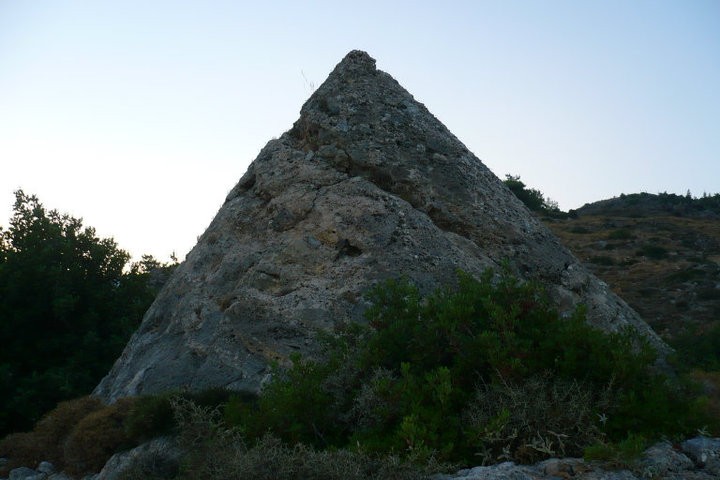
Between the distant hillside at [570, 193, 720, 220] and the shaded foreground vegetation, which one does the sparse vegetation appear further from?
the shaded foreground vegetation

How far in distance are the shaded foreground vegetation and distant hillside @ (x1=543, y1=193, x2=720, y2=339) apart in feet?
44.0

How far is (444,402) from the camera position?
14.5ft

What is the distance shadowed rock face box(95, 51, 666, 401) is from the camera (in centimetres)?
658

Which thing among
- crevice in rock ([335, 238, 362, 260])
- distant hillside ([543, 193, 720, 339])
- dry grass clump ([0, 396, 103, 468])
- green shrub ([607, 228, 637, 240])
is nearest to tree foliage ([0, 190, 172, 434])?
dry grass clump ([0, 396, 103, 468])

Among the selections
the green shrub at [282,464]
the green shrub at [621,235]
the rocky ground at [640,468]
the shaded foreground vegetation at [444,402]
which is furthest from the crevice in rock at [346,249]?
the green shrub at [621,235]

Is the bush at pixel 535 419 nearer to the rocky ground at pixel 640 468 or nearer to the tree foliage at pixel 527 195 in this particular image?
the rocky ground at pixel 640 468

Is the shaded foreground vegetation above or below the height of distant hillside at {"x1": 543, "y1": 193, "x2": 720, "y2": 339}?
below

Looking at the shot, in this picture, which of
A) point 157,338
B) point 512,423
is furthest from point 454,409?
point 157,338

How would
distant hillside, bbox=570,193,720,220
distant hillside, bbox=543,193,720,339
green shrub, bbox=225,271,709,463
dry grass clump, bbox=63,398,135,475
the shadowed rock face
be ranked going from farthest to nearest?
distant hillside, bbox=570,193,720,220 → distant hillside, bbox=543,193,720,339 → the shadowed rock face → dry grass clump, bbox=63,398,135,475 → green shrub, bbox=225,271,709,463

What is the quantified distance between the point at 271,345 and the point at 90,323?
23.9ft

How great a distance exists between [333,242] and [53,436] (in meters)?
3.07

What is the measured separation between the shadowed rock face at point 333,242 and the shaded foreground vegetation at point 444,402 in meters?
1.10

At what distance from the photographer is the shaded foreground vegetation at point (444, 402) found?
4.16 m

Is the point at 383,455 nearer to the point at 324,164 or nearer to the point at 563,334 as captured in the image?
the point at 563,334
